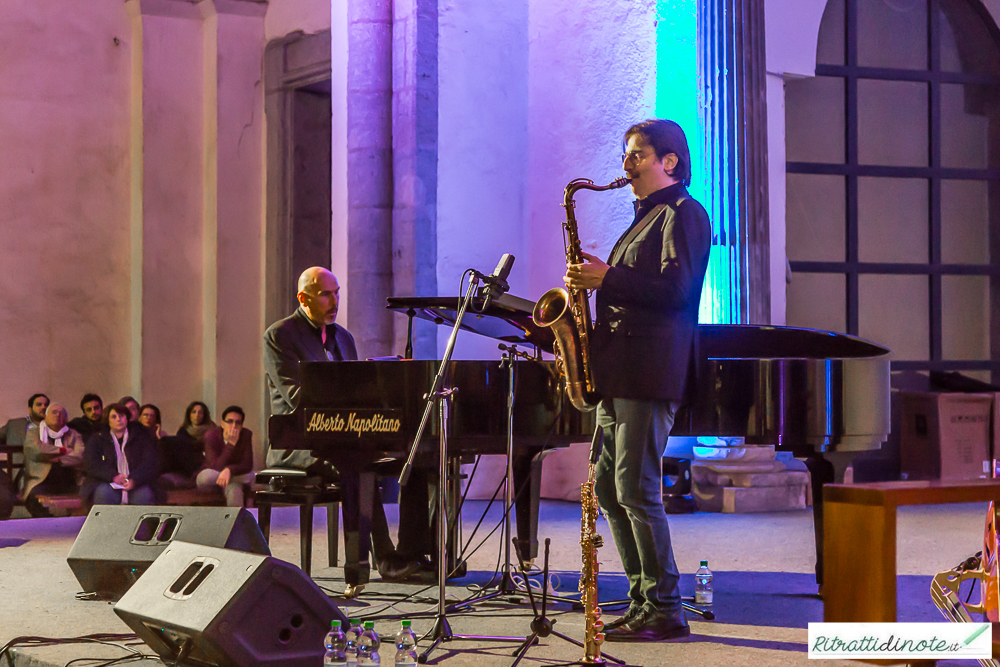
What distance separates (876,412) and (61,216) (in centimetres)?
888

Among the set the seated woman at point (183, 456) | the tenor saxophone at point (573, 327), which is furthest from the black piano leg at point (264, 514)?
A: the seated woman at point (183, 456)

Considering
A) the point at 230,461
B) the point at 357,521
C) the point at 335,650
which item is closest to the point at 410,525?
the point at 357,521

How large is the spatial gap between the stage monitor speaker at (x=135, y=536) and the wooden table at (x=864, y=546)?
2.68 m

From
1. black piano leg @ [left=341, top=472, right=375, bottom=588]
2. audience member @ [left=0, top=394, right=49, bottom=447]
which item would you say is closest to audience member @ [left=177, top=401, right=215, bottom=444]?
audience member @ [left=0, top=394, right=49, bottom=447]

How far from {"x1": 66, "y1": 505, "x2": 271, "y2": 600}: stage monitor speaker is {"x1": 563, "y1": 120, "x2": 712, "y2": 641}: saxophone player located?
1.45 m

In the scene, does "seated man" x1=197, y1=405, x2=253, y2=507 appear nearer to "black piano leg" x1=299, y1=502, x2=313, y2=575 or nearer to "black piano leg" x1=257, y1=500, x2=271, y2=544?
"black piano leg" x1=257, y1=500, x2=271, y2=544

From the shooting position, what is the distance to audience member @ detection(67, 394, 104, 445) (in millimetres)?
8375

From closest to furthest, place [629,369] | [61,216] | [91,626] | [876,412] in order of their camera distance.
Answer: [629,369] < [91,626] < [876,412] < [61,216]

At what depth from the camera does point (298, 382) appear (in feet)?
16.9

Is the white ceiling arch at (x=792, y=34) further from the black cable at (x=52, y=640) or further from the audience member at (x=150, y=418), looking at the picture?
the black cable at (x=52, y=640)

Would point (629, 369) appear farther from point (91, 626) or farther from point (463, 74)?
point (463, 74)

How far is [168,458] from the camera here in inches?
324

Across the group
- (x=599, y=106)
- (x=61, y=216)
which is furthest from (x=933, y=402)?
(x=61, y=216)

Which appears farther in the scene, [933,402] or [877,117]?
[877,117]
